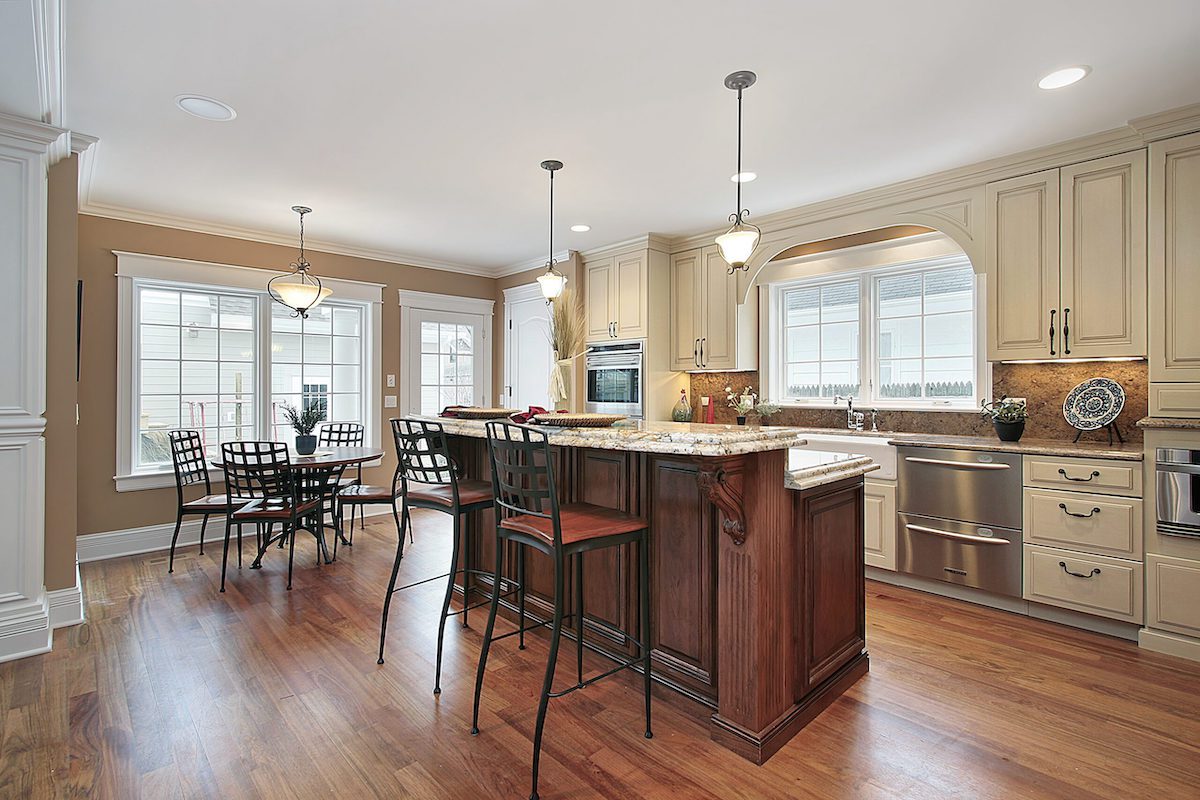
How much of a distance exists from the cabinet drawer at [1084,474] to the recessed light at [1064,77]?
1.78 meters

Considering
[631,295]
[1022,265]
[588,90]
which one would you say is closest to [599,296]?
[631,295]

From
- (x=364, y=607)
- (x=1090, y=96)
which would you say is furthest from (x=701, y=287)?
(x=364, y=607)

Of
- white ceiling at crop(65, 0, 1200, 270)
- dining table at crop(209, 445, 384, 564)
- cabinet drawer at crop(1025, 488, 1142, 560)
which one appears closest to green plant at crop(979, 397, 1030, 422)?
cabinet drawer at crop(1025, 488, 1142, 560)

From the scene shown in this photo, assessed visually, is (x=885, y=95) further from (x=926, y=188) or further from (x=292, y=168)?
(x=292, y=168)

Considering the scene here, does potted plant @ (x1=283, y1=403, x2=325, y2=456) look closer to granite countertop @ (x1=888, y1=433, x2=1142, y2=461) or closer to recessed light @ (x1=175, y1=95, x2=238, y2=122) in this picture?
recessed light @ (x1=175, y1=95, x2=238, y2=122)

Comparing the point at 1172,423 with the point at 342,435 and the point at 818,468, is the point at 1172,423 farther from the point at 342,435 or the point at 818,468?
the point at 342,435

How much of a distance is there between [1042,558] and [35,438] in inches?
199

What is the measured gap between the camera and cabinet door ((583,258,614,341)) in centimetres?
553

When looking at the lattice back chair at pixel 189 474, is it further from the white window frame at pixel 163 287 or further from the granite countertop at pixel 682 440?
the granite countertop at pixel 682 440

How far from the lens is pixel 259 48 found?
237cm

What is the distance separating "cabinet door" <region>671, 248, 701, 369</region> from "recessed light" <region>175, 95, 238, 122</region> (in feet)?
11.3

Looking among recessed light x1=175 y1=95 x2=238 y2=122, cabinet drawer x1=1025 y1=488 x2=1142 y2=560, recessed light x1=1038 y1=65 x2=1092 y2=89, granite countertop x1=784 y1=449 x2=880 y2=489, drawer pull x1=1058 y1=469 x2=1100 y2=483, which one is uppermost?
recessed light x1=175 y1=95 x2=238 y2=122

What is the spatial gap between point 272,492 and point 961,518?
172 inches

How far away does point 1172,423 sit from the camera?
2.77 m
